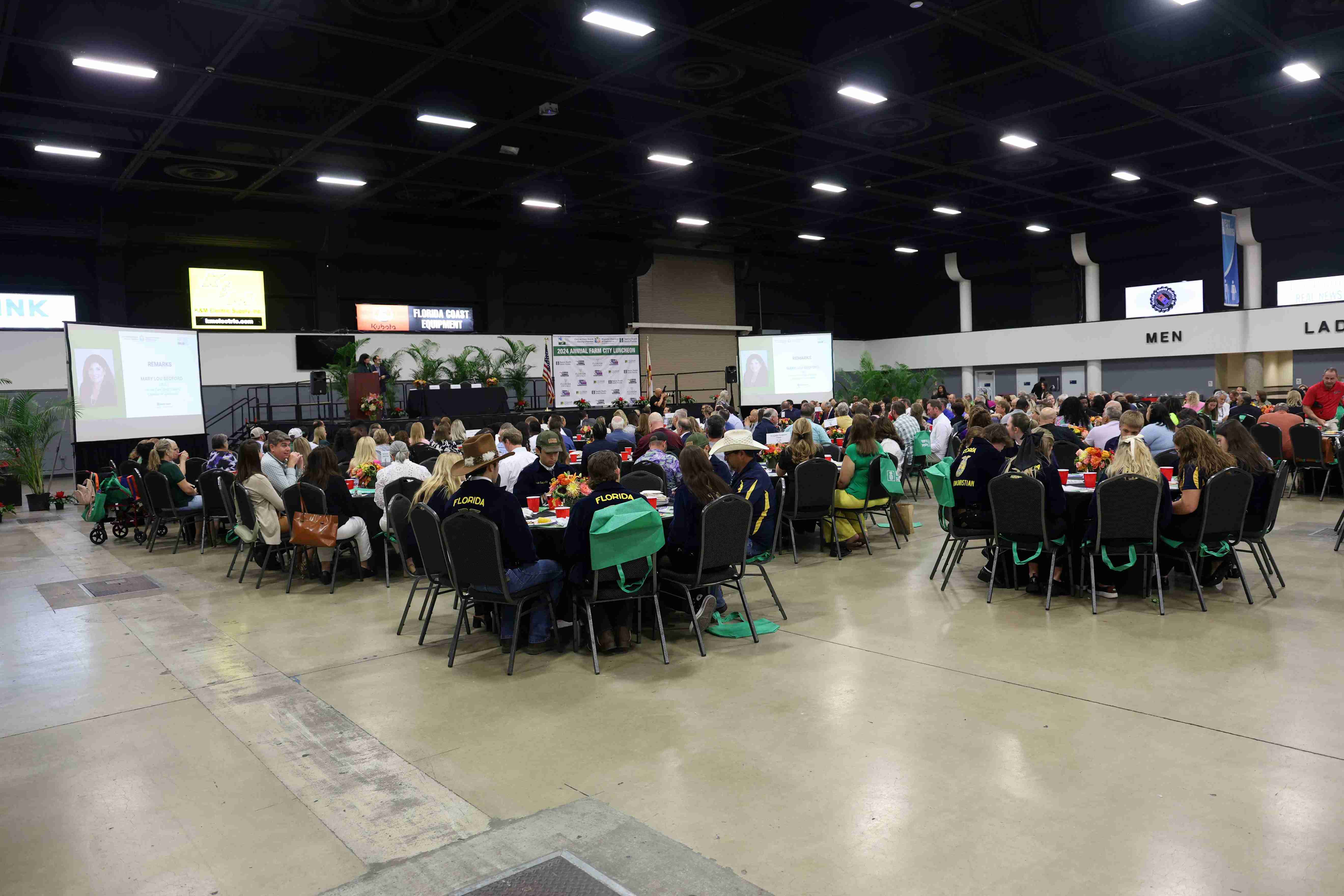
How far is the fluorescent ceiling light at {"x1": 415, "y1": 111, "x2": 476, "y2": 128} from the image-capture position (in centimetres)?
983

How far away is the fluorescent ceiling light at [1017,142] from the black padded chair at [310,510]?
985 centimetres

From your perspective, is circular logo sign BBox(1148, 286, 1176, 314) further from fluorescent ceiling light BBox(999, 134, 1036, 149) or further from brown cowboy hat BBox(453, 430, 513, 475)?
brown cowboy hat BBox(453, 430, 513, 475)

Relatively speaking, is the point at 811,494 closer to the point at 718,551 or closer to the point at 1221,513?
the point at 718,551

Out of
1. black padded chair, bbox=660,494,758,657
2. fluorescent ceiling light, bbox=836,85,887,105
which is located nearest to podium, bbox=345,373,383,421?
fluorescent ceiling light, bbox=836,85,887,105

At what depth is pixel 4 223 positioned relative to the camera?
42.6ft

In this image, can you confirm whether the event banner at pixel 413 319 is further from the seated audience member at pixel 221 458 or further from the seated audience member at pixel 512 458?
the seated audience member at pixel 512 458

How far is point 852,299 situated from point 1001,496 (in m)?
21.1

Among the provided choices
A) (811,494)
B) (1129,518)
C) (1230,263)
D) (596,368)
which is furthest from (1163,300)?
(1129,518)

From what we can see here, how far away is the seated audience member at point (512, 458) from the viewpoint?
6.99m

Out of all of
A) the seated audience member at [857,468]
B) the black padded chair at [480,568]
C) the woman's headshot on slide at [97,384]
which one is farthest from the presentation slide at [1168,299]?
the woman's headshot on slide at [97,384]

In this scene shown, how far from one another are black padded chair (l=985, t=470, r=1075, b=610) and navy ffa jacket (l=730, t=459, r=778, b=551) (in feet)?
4.89

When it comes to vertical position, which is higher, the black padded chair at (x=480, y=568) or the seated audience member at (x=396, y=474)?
the seated audience member at (x=396, y=474)

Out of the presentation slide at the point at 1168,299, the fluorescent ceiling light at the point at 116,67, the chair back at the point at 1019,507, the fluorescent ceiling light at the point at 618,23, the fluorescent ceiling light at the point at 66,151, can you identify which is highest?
the fluorescent ceiling light at the point at 66,151

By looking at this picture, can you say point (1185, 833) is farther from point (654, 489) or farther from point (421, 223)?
point (421, 223)
